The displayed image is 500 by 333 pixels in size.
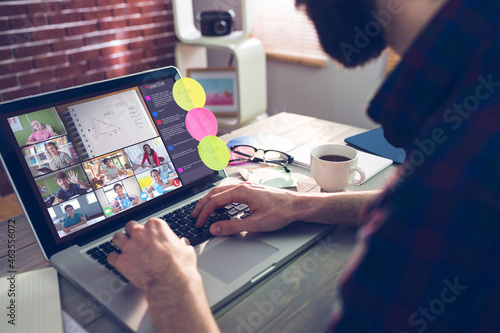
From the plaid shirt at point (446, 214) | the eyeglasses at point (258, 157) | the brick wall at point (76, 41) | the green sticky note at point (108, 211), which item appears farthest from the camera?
the brick wall at point (76, 41)

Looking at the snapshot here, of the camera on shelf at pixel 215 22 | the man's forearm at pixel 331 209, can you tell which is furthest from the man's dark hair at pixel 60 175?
the camera on shelf at pixel 215 22

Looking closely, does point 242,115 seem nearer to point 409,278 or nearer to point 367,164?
point 367,164

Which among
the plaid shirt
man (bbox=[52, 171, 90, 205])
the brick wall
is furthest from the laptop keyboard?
the brick wall

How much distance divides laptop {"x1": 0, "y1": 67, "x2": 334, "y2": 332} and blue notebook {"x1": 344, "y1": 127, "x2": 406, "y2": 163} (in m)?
0.43

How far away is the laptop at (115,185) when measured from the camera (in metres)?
0.61

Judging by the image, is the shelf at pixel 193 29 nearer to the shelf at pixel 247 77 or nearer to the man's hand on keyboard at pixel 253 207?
the shelf at pixel 247 77

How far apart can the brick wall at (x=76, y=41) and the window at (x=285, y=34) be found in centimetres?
68

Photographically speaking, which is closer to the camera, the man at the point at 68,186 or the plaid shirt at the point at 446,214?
the plaid shirt at the point at 446,214

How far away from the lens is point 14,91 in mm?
2176

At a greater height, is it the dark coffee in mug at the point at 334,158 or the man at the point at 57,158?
the man at the point at 57,158

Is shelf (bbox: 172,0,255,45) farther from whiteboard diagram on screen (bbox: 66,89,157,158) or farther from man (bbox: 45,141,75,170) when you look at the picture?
man (bbox: 45,141,75,170)

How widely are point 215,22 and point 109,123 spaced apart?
1.66m

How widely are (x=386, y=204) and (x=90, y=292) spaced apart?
44 cm

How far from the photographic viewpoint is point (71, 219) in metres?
0.68
